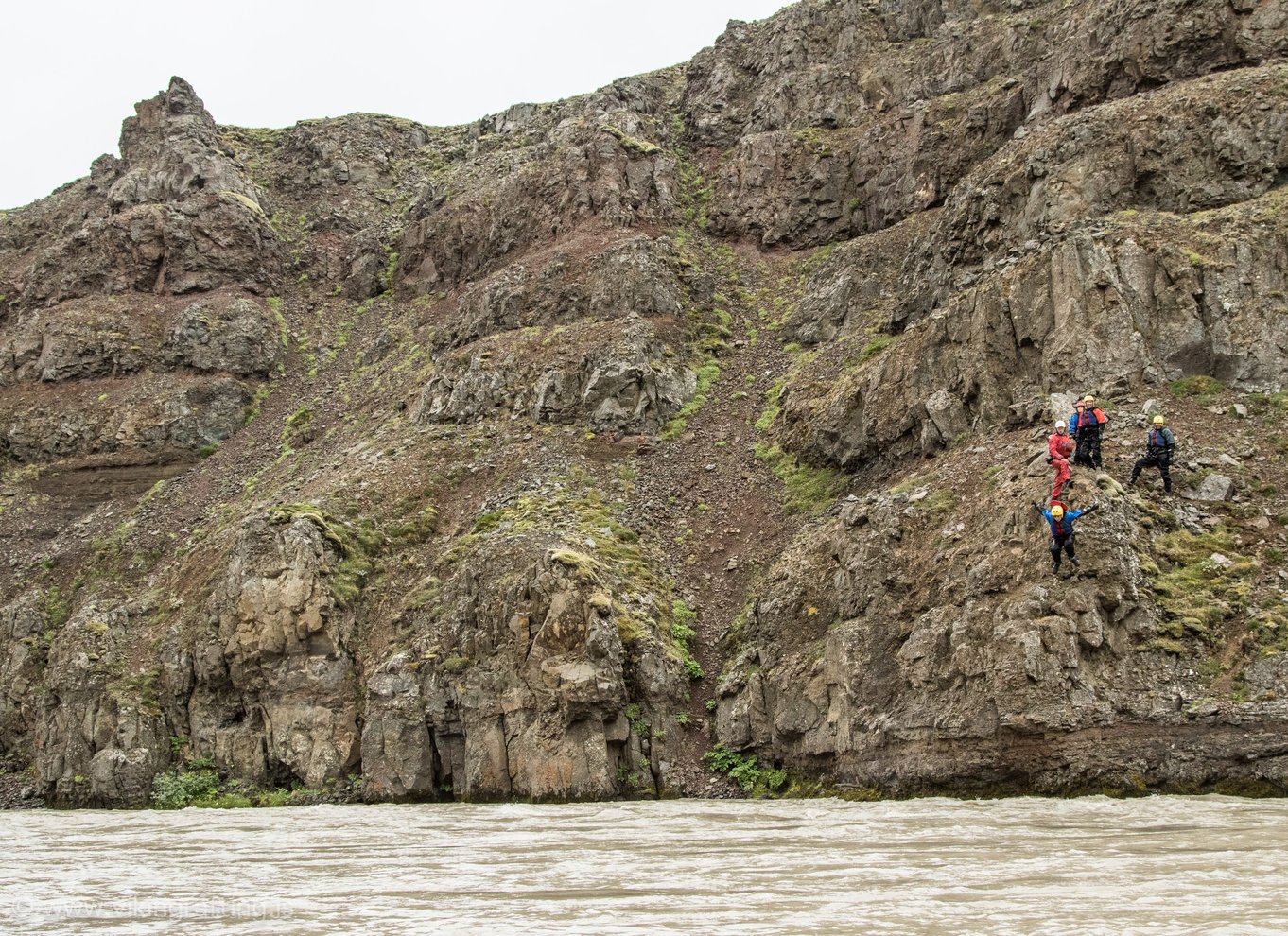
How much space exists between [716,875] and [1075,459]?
53.8 ft

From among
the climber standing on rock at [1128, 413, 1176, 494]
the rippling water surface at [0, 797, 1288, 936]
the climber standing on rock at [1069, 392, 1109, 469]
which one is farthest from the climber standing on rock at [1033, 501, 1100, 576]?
the rippling water surface at [0, 797, 1288, 936]

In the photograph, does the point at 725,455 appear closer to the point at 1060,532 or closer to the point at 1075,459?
the point at 1075,459

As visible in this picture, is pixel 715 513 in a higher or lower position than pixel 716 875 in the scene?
higher

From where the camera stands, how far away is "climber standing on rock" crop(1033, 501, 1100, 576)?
22109 millimetres

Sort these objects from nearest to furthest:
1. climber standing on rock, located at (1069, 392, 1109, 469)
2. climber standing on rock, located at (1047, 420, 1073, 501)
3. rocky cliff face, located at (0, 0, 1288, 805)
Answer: rocky cliff face, located at (0, 0, 1288, 805)
climber standing on rock, located at (1047, 420, 1073, 501)
climber standing on rock, located at (1069, 392, 1109, 469)

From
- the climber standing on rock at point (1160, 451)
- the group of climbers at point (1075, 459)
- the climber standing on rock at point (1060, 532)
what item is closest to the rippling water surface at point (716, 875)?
the climber standing on rock at point (1060, 532)

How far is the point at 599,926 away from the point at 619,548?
973 inches

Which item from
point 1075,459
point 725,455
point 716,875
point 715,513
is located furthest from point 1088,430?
point 725,455

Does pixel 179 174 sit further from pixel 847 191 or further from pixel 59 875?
pixel 59 875

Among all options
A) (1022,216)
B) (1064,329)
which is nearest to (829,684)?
(1064,329)

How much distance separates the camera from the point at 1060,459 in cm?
2397

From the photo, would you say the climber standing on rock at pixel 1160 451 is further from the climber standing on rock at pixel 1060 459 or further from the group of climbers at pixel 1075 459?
the climber standing on rock at pixel 1060 459

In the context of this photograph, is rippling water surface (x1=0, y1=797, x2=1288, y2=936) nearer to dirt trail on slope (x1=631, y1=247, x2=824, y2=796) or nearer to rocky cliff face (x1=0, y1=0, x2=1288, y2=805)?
rocky cliff face (x1=0, y1=0, x2=1288, y2=805)

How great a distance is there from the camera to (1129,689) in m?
20.8
